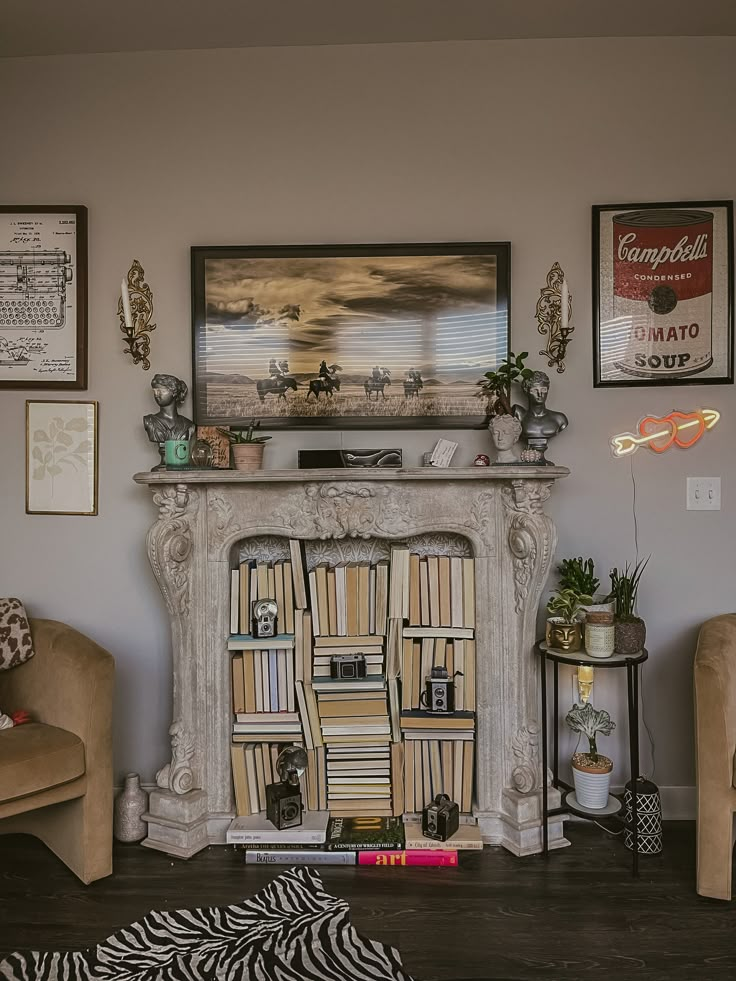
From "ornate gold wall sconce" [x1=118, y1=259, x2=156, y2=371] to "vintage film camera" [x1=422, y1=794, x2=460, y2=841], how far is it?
6.38ft

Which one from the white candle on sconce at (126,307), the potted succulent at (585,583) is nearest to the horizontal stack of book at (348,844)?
the potted succulent at (585,583)

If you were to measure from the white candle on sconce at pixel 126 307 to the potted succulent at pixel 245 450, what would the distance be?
20.9 inches

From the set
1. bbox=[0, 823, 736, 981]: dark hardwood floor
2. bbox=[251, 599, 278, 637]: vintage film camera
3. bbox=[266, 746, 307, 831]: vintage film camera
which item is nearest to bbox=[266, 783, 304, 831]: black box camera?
bbox=[266, 746, 307, 831]: vintage film camera

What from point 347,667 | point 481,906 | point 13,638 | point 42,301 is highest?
point 42,301

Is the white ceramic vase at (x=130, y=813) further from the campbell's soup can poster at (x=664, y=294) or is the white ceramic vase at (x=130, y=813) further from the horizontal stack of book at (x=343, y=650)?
the campbell's soup can poster at (x=664, y=294)

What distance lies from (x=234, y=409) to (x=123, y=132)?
1.17 m

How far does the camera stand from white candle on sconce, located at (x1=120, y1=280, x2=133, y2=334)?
101 inches

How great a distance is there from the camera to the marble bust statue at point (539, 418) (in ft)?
8.41

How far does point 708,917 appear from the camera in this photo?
81.5 inches

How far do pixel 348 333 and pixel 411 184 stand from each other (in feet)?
2.04

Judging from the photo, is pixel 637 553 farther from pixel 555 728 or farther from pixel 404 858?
pixel 404 858

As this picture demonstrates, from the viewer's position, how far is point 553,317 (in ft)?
8.94

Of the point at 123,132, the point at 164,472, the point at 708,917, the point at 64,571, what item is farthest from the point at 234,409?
the point at 708,917

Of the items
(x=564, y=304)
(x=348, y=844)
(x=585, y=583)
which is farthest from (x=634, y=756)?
(x=564, y=304)
